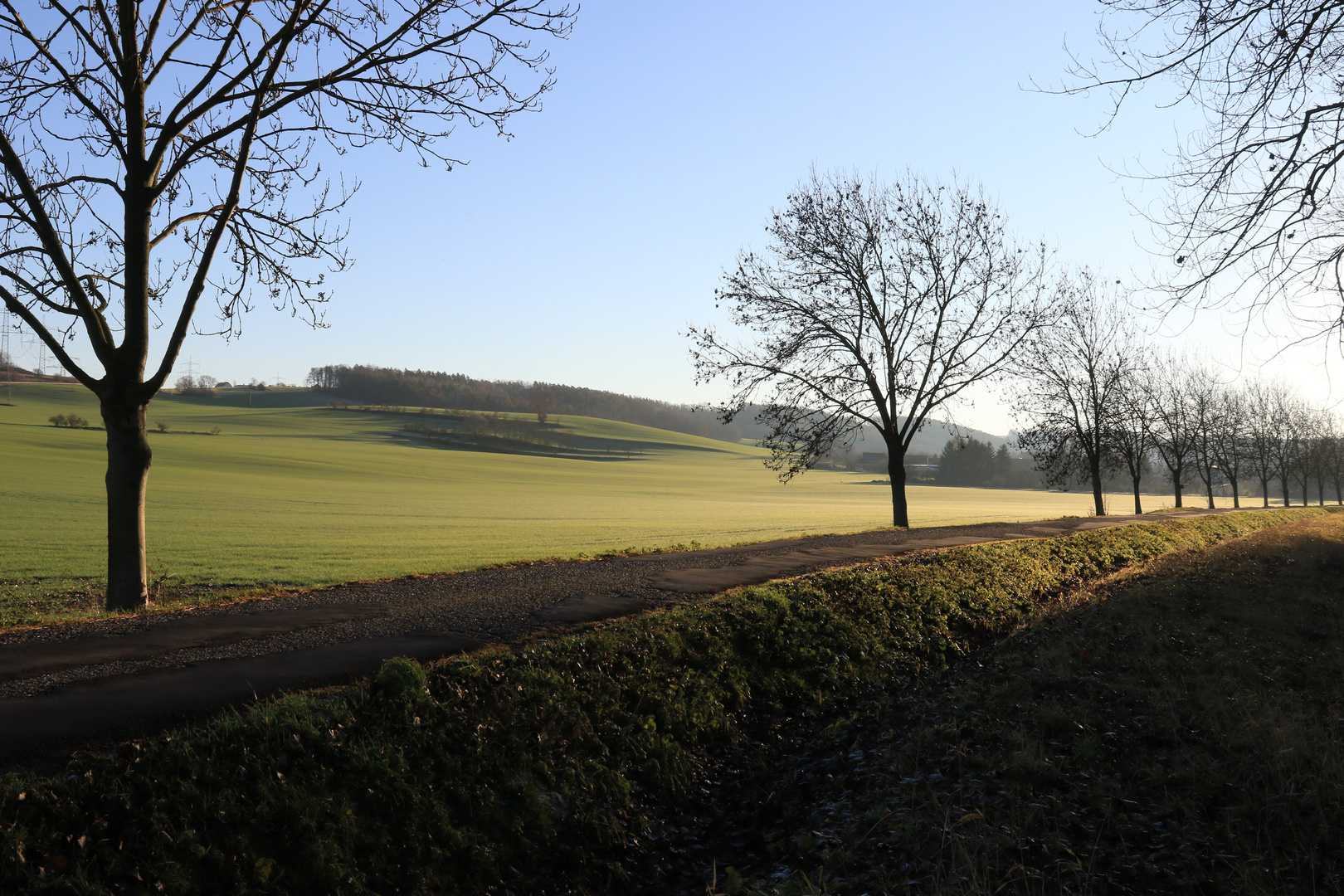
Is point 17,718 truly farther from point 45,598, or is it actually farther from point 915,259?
point 915,259

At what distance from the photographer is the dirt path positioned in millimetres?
6262

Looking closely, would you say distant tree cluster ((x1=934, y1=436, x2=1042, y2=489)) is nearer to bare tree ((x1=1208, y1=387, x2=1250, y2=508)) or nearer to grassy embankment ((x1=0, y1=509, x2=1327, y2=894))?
bare tree ((x1=1208, y1=387, x2=1250, y2=508))

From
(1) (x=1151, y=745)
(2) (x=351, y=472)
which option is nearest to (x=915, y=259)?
(1) (x=1151, y=745)

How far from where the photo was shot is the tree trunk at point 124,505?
455 inches

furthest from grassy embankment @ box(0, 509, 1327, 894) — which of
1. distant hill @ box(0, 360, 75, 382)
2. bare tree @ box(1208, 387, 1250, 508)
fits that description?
distant hill @ box(0, 360, 75, 382)

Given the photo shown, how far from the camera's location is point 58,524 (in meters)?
25.7

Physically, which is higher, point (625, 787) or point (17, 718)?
point (17, 718)

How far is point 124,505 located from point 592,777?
30.3ft

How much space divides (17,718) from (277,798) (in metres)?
2.47

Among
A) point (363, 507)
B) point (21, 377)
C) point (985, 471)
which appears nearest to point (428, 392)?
point (21, 377)

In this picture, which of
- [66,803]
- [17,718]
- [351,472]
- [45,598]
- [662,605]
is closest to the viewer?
[66,803]

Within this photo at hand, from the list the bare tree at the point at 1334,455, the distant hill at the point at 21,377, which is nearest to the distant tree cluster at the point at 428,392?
the distant hill at the point at 21,377

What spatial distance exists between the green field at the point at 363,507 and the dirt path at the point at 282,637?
520 centimetres

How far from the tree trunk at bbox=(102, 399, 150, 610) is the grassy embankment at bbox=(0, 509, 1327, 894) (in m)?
7.15
